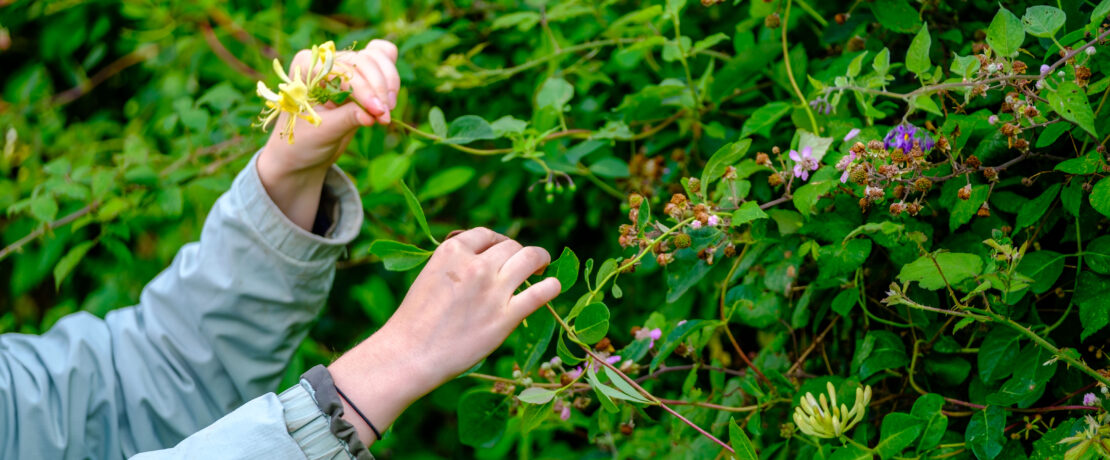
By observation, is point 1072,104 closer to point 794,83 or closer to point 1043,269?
point 1043,269

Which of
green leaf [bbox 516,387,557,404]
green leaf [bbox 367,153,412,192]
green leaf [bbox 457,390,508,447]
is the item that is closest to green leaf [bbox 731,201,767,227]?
green leaf [bbox 516,387,557,404]

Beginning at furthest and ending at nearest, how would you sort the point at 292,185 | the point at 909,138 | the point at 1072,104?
the point at 292,185 → the point at 909,138 → the point at 1072,104

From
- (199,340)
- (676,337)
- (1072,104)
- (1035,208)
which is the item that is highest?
(1072,104)

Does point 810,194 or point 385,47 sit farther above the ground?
point 385,47

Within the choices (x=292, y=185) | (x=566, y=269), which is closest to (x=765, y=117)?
(x=566, y=269)

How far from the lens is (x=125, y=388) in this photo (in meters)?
1.09

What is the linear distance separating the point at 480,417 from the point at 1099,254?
22.7 inches

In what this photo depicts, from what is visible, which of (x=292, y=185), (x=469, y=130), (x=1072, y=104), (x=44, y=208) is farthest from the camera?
(x=44, y=208)

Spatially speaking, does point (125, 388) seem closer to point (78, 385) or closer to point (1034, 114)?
point (78, 385)

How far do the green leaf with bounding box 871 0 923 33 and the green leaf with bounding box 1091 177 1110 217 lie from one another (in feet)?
0.78

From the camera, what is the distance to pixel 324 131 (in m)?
0.96

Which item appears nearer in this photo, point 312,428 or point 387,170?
point 312,428

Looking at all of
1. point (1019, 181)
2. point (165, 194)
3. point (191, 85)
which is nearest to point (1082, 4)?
point (1019, 181)

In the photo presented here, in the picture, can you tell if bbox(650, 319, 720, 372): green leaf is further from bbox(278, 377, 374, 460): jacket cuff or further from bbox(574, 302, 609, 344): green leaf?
bbox(278, 377, 374, 460): jacket cuff
